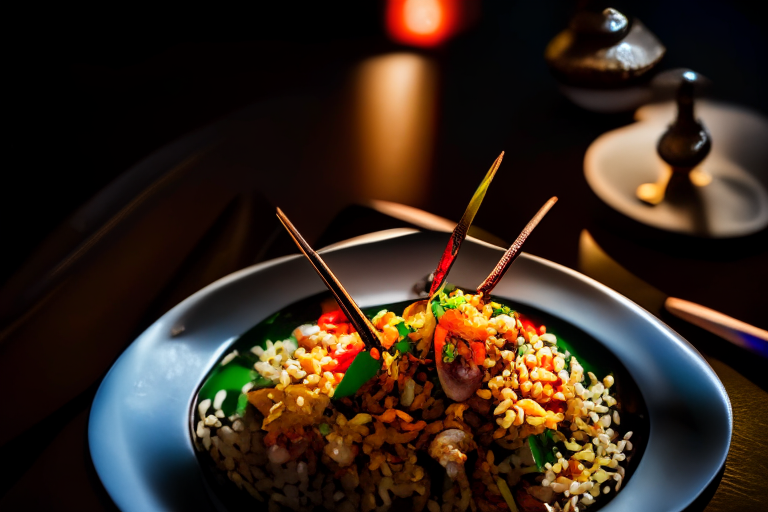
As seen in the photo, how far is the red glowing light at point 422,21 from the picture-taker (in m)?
2.06

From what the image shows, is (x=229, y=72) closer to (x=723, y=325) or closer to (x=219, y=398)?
(x=219, y=398)

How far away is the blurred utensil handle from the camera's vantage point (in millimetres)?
971

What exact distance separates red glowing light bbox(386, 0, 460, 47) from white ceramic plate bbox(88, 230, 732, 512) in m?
1.12

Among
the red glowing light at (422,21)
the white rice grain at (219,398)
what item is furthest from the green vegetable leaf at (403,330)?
the red glowing light at (422,21)

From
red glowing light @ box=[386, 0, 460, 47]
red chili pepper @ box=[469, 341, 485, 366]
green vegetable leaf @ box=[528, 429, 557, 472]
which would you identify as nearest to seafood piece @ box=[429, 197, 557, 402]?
red chili pepper @ box=[469, 341, 485, 366]

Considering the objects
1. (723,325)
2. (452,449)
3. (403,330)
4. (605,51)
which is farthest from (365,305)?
(605,51)

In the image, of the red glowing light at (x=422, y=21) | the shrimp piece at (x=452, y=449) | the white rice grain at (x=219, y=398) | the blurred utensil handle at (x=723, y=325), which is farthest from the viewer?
the red glowing light at (x=422, y=21)

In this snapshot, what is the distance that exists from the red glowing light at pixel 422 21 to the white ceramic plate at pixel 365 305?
43.9 inches

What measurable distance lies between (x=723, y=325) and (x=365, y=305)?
1.84ft

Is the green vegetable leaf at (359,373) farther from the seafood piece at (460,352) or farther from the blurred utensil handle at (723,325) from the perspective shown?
the blurred utensil handle at (723,325)

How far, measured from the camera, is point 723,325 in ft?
3.28

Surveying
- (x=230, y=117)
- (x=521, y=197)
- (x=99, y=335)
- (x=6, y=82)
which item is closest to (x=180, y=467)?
(x=99, y=335)

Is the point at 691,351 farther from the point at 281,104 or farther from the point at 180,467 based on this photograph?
the point at 281,104

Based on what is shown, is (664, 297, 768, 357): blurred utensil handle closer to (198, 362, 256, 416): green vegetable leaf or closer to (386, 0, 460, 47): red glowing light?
(198, 362, 256, 416): green vegetable leaf
